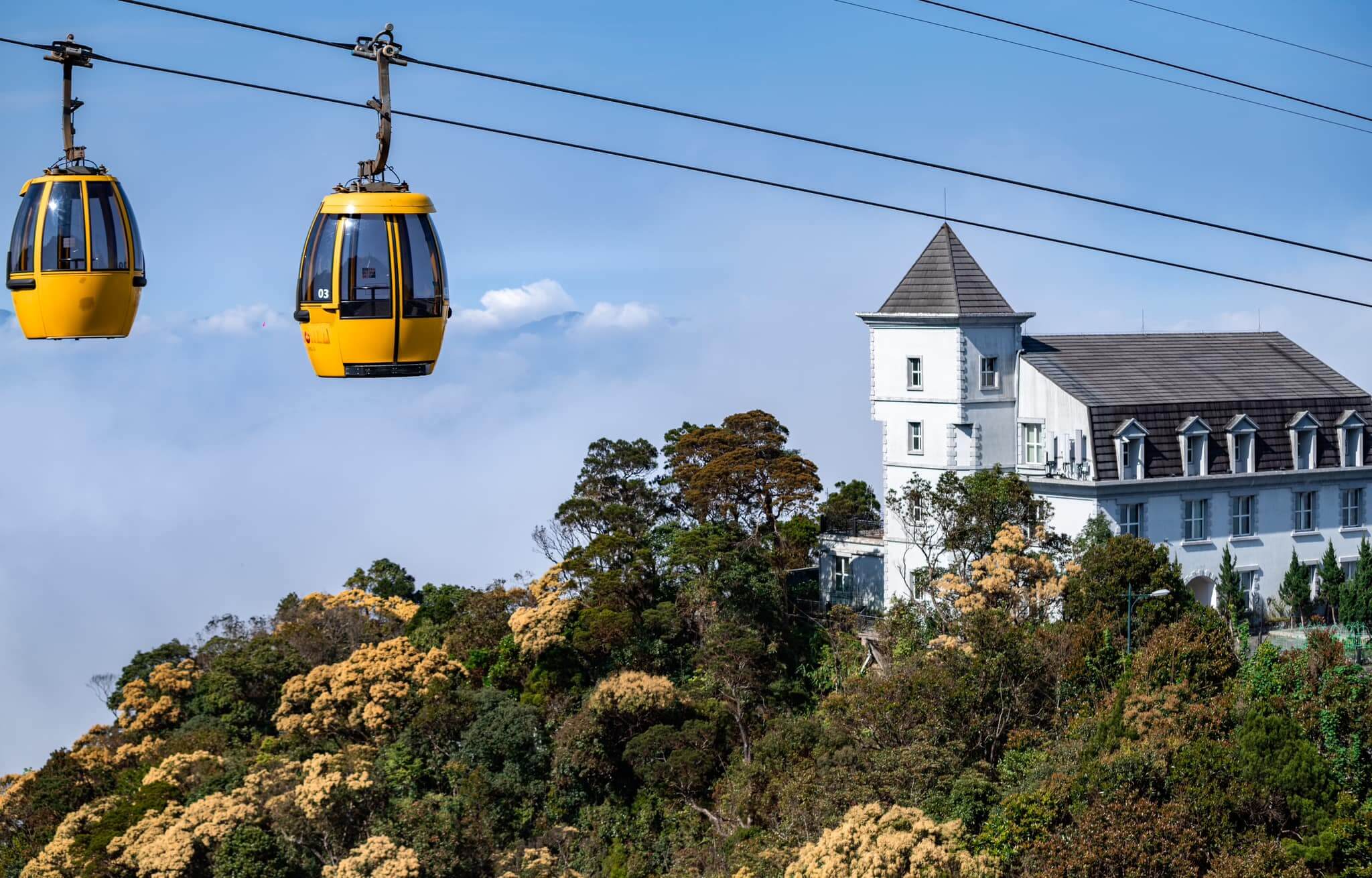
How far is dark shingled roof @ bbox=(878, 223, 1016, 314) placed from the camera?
43.2 m

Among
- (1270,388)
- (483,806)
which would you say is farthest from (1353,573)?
(483,806)

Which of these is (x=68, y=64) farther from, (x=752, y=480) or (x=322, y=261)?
(x=752, y=480)

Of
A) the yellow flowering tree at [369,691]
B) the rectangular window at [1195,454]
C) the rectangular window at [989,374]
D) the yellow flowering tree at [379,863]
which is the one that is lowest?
the yellow flowering tree at [379,863]

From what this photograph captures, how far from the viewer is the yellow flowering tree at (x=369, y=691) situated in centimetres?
4431

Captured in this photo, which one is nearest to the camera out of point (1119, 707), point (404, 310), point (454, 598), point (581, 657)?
point (404, 310)

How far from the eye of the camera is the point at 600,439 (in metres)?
51.9

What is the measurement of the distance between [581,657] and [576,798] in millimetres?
5142

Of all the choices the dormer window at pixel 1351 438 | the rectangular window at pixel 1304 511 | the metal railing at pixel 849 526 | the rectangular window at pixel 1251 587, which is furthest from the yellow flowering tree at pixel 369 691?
the dormer window at pixel 1351 438

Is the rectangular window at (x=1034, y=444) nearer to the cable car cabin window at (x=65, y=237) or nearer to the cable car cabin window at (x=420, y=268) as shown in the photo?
the cable car cabin window at (x=420, y=268)

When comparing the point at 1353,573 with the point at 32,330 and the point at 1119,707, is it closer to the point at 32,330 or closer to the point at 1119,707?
the point at 1119,707

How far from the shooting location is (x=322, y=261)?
17.3 m

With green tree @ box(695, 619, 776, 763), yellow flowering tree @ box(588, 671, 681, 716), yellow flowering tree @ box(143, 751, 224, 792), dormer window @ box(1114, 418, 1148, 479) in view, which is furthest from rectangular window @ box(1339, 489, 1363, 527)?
yellow flowering tree @ box(143, 751, 224, 792)

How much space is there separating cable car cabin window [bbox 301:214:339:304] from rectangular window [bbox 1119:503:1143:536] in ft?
93.8

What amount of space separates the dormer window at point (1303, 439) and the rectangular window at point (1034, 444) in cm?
755
